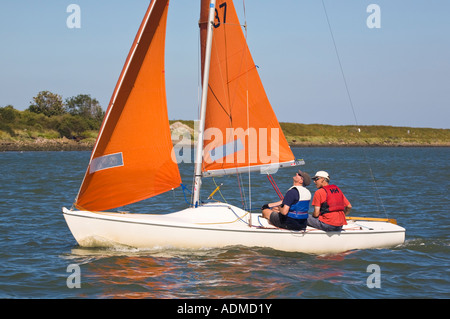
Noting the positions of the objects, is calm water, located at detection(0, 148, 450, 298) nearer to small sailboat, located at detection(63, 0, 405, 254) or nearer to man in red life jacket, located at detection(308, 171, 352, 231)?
small sailboat, located at detection(63, 0, 405, 254)

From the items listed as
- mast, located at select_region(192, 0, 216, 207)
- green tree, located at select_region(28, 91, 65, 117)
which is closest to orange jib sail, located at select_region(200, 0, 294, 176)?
mast, located at select_region(192, 0, 216, 207)

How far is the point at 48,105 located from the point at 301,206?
95.0 m

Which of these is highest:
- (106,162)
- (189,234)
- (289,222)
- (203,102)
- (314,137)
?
(314,137)

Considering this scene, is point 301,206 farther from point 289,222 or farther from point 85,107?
point 85,107

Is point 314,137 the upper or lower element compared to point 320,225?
upper

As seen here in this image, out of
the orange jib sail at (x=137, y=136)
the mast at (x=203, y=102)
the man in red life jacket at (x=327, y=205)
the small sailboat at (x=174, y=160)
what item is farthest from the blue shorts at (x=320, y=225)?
the orange jib sail at (x=137, y=136)

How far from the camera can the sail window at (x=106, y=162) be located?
11461 mm

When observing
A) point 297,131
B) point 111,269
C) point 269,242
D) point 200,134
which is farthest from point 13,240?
point 297,131

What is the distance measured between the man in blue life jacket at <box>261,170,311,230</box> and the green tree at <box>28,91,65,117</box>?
9258 centimetres

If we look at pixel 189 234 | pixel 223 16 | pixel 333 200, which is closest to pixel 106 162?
pixel 189 234

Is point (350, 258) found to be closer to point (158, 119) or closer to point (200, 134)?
point (200, 134)

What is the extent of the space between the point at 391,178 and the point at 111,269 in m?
26.1

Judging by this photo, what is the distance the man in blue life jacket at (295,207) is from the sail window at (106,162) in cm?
338

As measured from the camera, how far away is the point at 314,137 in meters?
125
